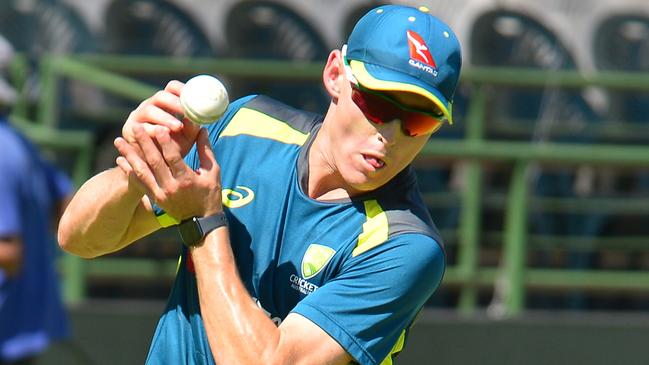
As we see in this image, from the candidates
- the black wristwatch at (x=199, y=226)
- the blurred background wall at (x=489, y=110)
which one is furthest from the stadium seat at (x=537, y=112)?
the black wristwatch at (x=199, y=226)

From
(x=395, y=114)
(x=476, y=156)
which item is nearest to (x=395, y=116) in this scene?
(x=395, y=114)

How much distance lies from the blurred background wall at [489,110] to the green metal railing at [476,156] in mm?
15

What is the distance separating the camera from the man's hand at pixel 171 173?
250cm

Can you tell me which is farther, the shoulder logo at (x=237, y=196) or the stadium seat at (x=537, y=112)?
the stadium seat at (x=537, y=112)

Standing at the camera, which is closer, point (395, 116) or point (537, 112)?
point (395, 116)

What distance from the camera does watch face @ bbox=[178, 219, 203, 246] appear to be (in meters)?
2.58

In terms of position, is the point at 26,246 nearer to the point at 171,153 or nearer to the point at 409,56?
the point at 171,153

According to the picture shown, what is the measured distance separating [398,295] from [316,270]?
19 cm

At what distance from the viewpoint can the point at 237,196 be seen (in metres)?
2.80

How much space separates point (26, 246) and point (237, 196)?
8.41 ft

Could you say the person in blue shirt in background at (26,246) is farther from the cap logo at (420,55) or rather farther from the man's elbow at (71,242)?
the cap logo at (420,55)

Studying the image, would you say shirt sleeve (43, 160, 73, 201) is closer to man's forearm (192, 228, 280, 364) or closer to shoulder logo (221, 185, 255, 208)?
shoulder logo (221, 185, 255, 208)

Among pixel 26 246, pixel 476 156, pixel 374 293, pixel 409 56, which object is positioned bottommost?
pixel 26 246

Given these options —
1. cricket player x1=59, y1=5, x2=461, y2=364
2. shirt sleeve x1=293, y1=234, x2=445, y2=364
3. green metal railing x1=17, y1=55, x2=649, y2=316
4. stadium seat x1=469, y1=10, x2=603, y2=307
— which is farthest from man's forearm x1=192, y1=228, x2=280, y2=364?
stadium seat x1=469, y1=10, x2=603, y2=307
